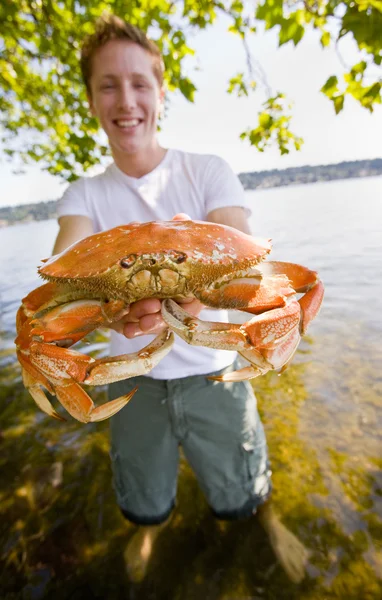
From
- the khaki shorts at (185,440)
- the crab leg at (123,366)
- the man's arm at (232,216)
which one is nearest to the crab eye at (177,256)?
the crab leg at (123,366)

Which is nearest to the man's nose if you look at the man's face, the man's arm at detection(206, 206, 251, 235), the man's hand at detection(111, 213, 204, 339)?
the man's face

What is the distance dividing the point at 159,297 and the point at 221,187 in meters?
1.12

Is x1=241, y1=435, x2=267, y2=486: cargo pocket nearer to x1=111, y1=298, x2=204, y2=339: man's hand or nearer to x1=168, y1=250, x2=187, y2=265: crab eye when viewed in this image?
x1=111, y1=298, x2=204, y2=339: man's hand

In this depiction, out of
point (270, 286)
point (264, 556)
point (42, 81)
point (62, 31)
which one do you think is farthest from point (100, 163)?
point (264, 556)

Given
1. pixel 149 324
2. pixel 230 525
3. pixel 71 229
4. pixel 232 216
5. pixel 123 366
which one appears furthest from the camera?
pixel 230 525

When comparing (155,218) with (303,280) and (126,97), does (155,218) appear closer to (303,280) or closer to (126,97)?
(126,97)

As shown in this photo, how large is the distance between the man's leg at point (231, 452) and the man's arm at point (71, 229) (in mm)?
1322

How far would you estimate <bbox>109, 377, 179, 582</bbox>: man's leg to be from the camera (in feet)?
8.09

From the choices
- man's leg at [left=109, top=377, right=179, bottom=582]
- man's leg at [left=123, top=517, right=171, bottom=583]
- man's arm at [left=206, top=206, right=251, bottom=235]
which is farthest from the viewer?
man's leg at [left=123, top=517, right=171, bottom=583]

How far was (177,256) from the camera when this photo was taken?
58.5 inches

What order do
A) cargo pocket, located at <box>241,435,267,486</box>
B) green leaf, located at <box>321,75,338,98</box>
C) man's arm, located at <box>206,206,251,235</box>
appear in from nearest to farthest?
man's arm, located at <box>206,206,251,235</box> < cargo pocket, located at <box>241,435,267,486</box> < green leaf, located at <box>321,75,338,98</box>

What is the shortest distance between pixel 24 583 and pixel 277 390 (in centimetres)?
363

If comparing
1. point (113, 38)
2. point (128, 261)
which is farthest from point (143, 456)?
point (113, 38)

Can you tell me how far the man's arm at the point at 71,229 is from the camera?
2.44 meters
